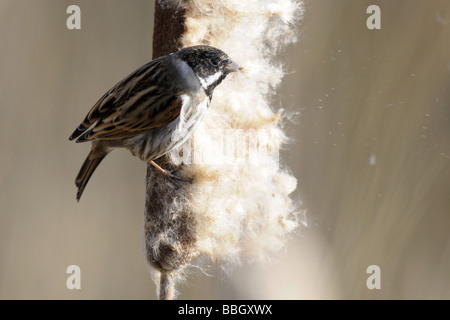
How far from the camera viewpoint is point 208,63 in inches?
84.9

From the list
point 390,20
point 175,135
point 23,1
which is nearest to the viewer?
point 175,135

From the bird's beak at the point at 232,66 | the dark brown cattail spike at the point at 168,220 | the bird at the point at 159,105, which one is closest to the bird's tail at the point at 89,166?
the bird at the point at 159,105

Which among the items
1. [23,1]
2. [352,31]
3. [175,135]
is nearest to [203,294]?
[175,135]

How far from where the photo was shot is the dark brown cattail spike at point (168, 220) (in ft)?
7.07

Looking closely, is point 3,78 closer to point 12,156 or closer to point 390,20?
point 12,156

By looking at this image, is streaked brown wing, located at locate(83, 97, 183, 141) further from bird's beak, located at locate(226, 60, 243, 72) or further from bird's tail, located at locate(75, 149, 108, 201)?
bird's beak, located at locate(226, 60, 243, 72)

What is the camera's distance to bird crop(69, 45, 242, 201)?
218cm

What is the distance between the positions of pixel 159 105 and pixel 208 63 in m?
0.26

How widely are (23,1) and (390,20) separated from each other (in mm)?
2033

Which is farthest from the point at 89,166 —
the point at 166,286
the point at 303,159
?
the point at 303,159

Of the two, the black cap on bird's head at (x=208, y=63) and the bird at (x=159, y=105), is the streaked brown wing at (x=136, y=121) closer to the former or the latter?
the bird at (x=159, y=105)

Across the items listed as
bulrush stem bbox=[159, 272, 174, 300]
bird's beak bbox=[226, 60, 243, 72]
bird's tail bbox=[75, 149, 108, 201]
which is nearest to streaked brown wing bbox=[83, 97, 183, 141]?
bird's tail bbox=[75, 149, 108, 201]

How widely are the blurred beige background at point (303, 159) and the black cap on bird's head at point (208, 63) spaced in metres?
0.50

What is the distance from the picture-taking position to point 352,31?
2877mm
